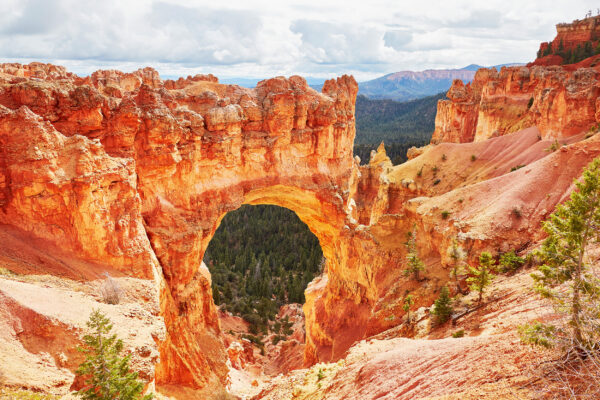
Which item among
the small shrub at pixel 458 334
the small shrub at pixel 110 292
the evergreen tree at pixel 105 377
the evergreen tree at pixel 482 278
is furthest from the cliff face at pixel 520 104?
the evergreen tree at pixel 105 377

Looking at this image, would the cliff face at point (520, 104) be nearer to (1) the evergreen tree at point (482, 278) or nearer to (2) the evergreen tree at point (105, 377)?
(1) the evergreen tree at point (482, 278)

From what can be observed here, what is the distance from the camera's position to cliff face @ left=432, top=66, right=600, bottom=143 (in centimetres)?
3656

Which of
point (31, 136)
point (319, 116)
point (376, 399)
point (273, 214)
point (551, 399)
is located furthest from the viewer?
point (273, 214)

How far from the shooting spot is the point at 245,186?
2984cm

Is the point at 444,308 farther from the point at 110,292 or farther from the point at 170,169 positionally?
the point at 170,169

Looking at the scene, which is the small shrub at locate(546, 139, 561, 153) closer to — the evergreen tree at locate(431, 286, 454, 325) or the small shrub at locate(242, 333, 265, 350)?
the evergreen tree at locate(431, 286, 454, 325)

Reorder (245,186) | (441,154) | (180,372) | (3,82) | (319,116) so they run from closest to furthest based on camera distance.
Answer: (3,82), (180,372), (245,186), (319,116), (441,154)

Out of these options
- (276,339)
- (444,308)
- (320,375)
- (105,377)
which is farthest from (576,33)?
(105,377)

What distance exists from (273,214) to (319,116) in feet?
150

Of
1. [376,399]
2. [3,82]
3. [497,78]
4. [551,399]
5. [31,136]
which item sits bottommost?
[376,399]

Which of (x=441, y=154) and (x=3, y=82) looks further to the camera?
(x=441, y=154)

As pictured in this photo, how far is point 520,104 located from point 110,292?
64223 millimetres

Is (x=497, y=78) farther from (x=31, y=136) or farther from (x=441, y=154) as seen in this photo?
(x=31, y=136)

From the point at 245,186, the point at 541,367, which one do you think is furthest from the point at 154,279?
the point at 541,367
